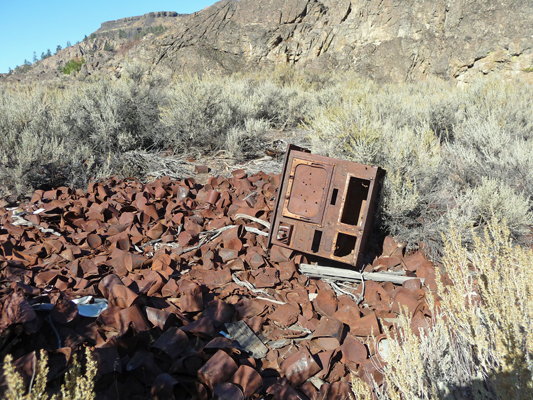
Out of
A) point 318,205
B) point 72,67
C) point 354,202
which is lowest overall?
point 318,205

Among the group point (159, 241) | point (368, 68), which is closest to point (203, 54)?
point (368, 68)

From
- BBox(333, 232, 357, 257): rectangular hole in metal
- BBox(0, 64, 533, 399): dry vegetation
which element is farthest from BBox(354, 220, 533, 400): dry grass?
BBox(333, 232, 357, 257): rectangular hole in metal

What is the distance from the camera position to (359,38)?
62.0ft

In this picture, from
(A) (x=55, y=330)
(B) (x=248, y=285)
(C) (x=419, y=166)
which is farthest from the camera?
(C) (x=419, y=166)

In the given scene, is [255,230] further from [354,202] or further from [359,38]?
[359,38]

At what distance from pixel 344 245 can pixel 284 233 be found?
689 mm

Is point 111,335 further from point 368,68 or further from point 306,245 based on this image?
point 368,68

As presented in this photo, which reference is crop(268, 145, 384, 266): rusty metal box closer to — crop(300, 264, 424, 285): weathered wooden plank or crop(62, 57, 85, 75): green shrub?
crop(300, 264, 424, 285): weathered wooden plank

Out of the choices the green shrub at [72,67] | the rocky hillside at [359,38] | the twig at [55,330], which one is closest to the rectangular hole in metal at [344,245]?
the twig at [55,330]

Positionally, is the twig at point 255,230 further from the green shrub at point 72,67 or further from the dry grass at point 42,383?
the green shrub at point 72,67

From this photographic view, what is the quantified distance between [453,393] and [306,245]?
1679 millimetres

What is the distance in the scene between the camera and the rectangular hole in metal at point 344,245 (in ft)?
11.9

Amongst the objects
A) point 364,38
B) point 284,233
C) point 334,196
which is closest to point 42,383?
point 284,233

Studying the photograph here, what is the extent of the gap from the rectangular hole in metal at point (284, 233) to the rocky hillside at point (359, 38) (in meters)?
14.4
